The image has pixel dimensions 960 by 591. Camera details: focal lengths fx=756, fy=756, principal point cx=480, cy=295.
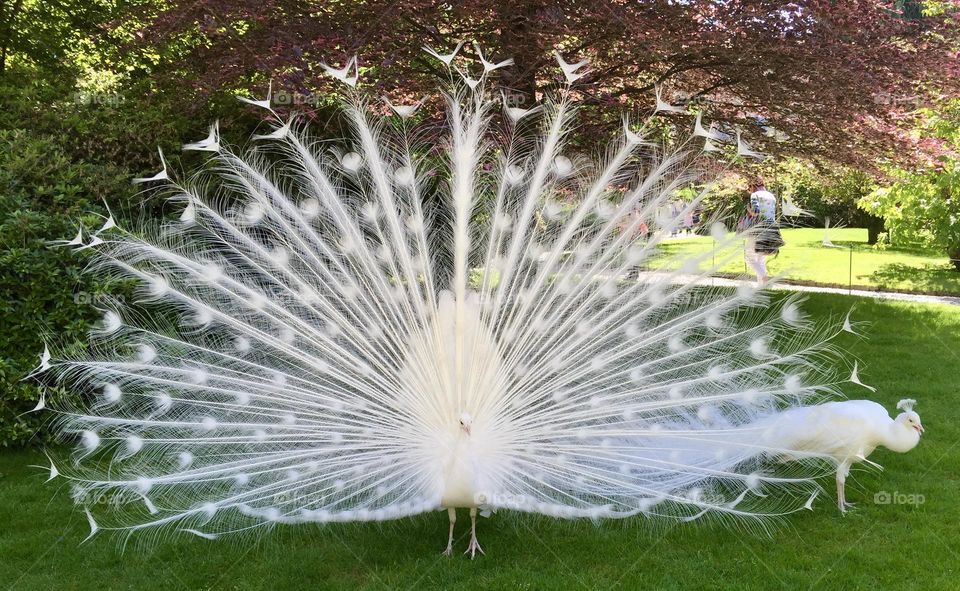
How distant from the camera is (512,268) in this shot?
4.39 metres

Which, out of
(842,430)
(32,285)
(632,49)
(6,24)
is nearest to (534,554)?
(842,430)

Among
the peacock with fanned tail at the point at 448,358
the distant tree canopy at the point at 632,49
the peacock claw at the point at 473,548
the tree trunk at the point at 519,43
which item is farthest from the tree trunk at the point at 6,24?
the peacock claw at the point at 473,548

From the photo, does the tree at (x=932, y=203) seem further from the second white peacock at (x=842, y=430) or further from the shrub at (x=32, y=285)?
the shrub at (x=32, y=285)

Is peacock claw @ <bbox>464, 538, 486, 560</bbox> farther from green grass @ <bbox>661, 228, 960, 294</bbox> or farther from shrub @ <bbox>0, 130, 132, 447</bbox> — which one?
green grass @ <bbox>661, 228, 960, 294</bbox>

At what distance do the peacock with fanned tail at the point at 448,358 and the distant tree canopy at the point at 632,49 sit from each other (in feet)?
9.61

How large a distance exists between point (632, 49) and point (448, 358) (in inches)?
179

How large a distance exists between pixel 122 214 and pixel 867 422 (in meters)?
6.09

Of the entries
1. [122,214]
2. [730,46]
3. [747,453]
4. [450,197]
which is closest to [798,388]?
[747,453]

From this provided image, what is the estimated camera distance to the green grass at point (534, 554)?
4082mm

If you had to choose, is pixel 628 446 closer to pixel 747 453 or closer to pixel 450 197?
pixel 747 453

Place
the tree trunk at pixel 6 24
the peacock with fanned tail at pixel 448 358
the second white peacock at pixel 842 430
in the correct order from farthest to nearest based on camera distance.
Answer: the tree trunk at pixel 6 24 < the second white peacock at pixel 842 430 < the peacock with fanned tail at pixel 448 358

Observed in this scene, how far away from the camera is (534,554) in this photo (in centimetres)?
439

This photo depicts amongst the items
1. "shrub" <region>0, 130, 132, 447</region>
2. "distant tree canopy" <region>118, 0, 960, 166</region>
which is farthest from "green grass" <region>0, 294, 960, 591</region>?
"distant tree canopy" <region>118, 0, 960, 166</region>

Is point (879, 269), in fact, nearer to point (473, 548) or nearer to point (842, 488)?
point (842, 488)
